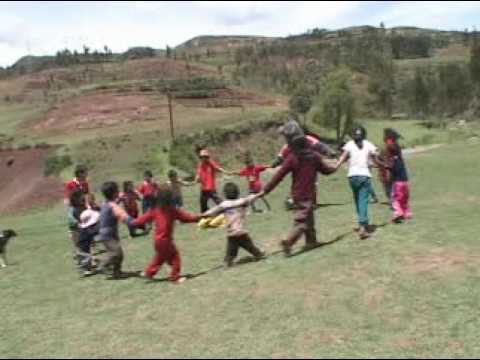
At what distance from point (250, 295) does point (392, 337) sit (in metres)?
2.17

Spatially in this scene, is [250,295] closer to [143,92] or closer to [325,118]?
[325,118]

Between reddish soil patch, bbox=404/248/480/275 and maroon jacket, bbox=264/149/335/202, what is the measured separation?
6.59 ft

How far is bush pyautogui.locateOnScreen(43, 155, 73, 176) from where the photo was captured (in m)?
39.0

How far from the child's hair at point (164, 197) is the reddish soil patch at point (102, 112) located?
48705mm

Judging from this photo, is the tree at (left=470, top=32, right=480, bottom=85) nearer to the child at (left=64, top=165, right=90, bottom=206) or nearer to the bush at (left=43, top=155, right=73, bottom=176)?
the bush at (left=43, top=155, right=73, bottom=176)

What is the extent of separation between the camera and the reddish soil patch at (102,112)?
197 feet

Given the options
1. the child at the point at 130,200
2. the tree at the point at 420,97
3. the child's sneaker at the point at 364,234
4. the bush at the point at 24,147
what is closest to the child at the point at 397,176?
the child's sneaker at the point at 364,234

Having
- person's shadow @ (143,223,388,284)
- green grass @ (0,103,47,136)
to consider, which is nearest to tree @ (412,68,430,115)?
green grass @ (0,103,47,136)

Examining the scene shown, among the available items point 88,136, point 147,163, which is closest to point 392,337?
point 147,163

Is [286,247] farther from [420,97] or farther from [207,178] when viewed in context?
[420,97]

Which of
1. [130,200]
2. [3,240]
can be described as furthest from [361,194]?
[3,240]

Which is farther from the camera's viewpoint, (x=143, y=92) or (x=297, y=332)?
(x=143, y=92)

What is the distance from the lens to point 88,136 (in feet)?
165

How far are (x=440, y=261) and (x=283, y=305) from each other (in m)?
2.70
